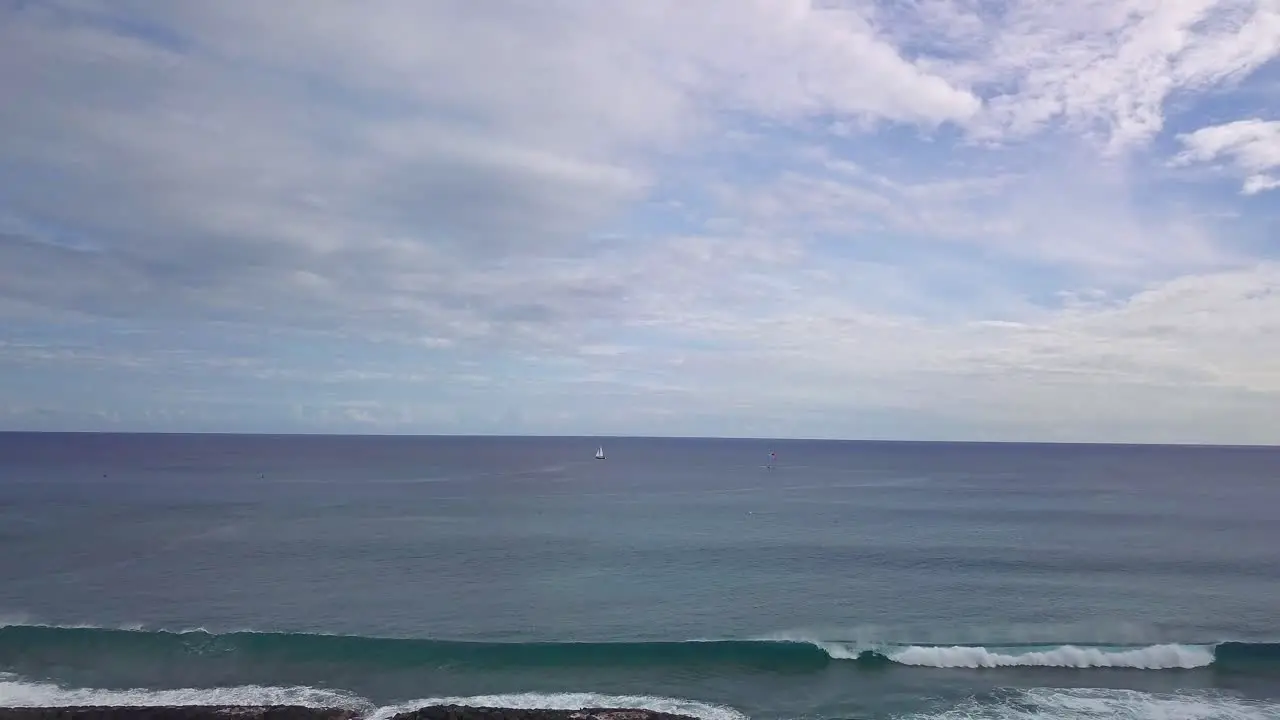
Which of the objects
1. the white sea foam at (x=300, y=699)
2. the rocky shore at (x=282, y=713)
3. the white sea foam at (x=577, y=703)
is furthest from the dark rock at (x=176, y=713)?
the white sea foam at (x=577, y=703)

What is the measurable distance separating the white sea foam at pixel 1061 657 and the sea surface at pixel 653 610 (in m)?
0.13

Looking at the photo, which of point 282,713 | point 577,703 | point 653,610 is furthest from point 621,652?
point 282,713

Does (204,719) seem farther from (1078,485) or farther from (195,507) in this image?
(1078,485)

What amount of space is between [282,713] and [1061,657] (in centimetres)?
3270

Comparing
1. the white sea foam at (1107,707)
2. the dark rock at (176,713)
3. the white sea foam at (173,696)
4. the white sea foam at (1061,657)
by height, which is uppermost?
the white sea foam at (1061,657)

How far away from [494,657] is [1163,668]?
29872 mm

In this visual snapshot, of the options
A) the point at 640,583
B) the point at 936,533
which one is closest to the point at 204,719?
the point at 640,583

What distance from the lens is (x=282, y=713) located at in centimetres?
2842

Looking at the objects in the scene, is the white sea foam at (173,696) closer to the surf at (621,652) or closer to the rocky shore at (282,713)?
the rocky shore at (282,713)

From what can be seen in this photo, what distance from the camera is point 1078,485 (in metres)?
130

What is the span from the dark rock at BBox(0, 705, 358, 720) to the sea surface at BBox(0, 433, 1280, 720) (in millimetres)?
1435

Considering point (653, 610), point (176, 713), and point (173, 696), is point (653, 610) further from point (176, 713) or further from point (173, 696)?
point (176, 713)

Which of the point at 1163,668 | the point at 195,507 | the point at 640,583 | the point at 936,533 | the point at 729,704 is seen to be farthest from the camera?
the point at 195,507

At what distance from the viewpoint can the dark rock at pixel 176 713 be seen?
28047 mm
